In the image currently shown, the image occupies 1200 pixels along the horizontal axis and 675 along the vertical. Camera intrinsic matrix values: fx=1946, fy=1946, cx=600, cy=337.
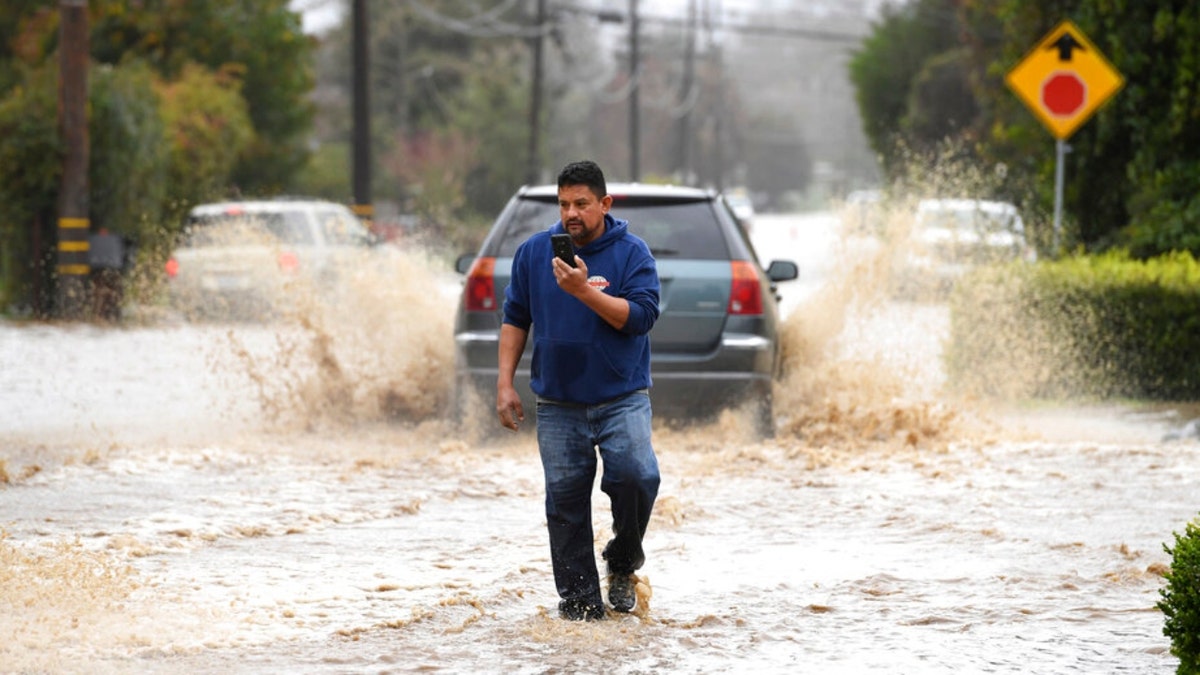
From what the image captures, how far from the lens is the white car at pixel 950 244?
14.9 meters

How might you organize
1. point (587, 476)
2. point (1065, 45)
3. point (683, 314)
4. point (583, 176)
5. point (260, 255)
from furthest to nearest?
point (1065, 45) < point (260, 255) < point (683, 314) < point (587, 476) < point (583, 176)

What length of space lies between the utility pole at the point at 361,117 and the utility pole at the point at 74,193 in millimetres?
6017

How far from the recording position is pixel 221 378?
17.0 m

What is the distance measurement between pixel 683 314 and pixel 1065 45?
796 cm

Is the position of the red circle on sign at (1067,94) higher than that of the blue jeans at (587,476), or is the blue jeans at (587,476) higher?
the red circle on sign at (1067,94)

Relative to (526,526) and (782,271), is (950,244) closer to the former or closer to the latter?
(782,271)

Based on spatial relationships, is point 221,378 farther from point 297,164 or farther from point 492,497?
point 297,164

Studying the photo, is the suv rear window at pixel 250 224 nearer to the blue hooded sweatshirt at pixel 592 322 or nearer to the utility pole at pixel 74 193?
the utility pole at pixel 74 193

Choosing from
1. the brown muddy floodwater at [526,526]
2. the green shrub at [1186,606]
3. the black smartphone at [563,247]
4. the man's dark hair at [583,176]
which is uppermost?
the man's dark hair at [583,176]


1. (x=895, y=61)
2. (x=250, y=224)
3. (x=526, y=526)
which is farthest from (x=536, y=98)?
(x=526, y=526)

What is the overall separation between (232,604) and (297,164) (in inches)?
1285

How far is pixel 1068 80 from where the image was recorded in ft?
58.5

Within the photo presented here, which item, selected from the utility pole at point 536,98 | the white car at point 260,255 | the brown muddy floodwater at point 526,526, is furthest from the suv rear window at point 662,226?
the utility pole at point 536,98

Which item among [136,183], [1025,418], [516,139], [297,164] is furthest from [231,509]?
[516,139]
